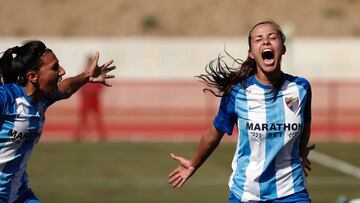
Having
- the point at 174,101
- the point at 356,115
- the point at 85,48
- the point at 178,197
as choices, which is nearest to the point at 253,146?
the point at 178,197

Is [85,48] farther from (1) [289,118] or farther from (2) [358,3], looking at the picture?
(1) [289,118]

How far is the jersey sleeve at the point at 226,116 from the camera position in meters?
7.62

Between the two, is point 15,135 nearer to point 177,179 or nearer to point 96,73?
point 96,73

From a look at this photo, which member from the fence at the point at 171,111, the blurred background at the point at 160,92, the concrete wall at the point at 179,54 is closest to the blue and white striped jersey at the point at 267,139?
the blurred background at the point at 160,92

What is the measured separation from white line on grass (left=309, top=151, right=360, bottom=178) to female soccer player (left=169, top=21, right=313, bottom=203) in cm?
959

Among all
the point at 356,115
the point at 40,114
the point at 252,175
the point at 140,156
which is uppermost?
the point at 40,114

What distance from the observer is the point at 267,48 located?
7391 millimetres

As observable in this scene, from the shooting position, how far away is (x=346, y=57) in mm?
35406

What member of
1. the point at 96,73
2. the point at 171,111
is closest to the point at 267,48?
the point at 96,73

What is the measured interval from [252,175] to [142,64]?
90.8 ft

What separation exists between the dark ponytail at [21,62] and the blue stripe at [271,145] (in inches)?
70.9

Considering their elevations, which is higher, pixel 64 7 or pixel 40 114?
pixel 40 114

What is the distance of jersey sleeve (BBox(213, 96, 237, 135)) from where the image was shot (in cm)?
762

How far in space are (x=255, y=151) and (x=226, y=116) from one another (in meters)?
0.37
